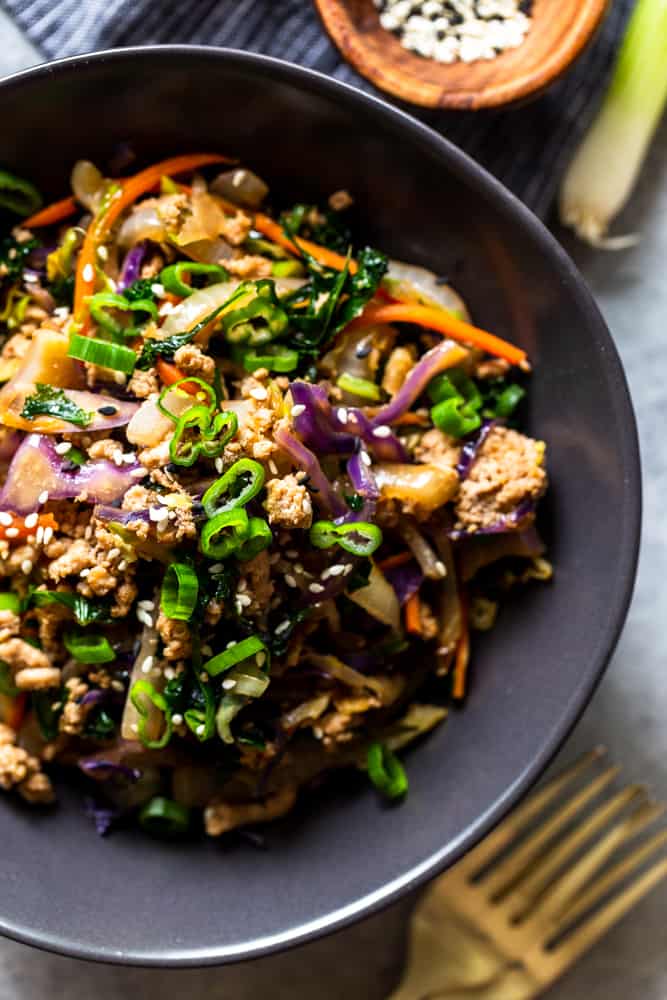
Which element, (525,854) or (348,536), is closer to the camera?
(348,536)

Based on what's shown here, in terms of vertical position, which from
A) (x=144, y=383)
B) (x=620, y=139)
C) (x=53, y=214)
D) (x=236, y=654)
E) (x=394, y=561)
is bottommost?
(x=236, y=654)

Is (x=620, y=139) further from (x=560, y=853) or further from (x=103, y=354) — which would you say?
(x=560, y=853)

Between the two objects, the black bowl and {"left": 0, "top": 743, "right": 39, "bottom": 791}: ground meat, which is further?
{"left": 0, "top": 743, "right": 39, "bottom": 791}: ground meat

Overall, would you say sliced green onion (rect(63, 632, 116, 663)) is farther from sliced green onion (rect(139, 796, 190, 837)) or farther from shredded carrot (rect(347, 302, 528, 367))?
shredded carrot (rect(347, 302, 528, 367))

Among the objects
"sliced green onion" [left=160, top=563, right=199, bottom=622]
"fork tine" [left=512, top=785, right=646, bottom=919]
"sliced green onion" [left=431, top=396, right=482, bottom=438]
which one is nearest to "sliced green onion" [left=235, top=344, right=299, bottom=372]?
"sliced green onion" [left=431, top=396, right=482, bottom=438]

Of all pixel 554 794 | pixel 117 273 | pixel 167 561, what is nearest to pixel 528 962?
pixel 554 794

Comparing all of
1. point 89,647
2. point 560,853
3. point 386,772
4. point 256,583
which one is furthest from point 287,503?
point 560,853

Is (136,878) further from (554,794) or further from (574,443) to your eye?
(574,443)
